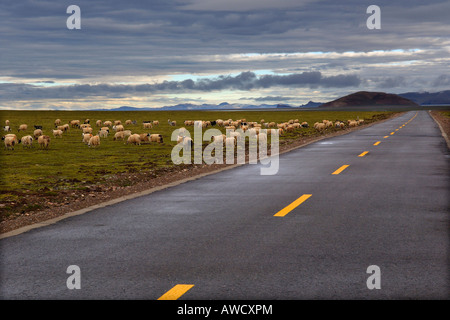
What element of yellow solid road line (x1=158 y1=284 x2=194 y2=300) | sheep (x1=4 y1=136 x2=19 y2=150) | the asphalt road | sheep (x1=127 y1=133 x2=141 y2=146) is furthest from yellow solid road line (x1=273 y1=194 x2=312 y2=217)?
sheep (x1=4 y1=136 x2=19 y2=150)

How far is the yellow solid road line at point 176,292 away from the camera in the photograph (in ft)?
16.6

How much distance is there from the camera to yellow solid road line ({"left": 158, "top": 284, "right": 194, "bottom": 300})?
506 centimetres

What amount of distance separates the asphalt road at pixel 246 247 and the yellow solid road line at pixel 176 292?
0.02 meters

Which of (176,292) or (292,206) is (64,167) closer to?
(292,206)

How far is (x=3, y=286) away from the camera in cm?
549

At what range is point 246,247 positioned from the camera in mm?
6926

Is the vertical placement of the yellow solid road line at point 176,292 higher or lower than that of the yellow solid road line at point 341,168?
higher

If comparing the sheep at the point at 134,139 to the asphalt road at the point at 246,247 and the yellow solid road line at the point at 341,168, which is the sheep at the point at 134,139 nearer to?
the yellow solid road line at the point at 341,168

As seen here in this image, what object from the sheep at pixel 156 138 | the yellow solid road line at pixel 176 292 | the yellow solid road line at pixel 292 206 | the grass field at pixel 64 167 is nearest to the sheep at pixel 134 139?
the grass field at pixel 64 167

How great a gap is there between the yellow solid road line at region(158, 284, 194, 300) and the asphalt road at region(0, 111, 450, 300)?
0.07 feet

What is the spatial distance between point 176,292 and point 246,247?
1904 mm

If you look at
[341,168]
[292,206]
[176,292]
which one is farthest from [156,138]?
[176,292]

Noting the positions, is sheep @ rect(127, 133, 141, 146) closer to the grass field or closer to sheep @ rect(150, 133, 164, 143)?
the grass field
